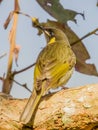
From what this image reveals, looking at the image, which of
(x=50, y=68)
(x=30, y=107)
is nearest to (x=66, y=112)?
(x=30, y=107)

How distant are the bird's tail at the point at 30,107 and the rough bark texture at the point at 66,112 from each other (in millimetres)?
34

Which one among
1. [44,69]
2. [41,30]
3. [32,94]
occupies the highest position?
[41,30]

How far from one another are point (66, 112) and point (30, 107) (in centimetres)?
21

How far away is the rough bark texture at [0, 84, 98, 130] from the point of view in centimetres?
343

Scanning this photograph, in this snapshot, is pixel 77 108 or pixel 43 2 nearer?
pixel 77 108

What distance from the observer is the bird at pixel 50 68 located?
3.56 meters

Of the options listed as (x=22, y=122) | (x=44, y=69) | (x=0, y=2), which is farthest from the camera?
(x=44, y=69)

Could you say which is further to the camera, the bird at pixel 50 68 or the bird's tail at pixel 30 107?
the bird at pixel 50 68

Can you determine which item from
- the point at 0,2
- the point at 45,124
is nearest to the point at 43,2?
the point at 0,2

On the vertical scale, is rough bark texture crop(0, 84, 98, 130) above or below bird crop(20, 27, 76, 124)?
below

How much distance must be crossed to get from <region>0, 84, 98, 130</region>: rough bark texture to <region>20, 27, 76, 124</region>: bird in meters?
0.06

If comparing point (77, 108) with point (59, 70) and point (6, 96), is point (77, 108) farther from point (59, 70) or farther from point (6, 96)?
point (59, 70)

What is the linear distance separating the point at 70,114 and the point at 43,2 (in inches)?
31.1

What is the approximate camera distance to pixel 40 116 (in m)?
3.48
